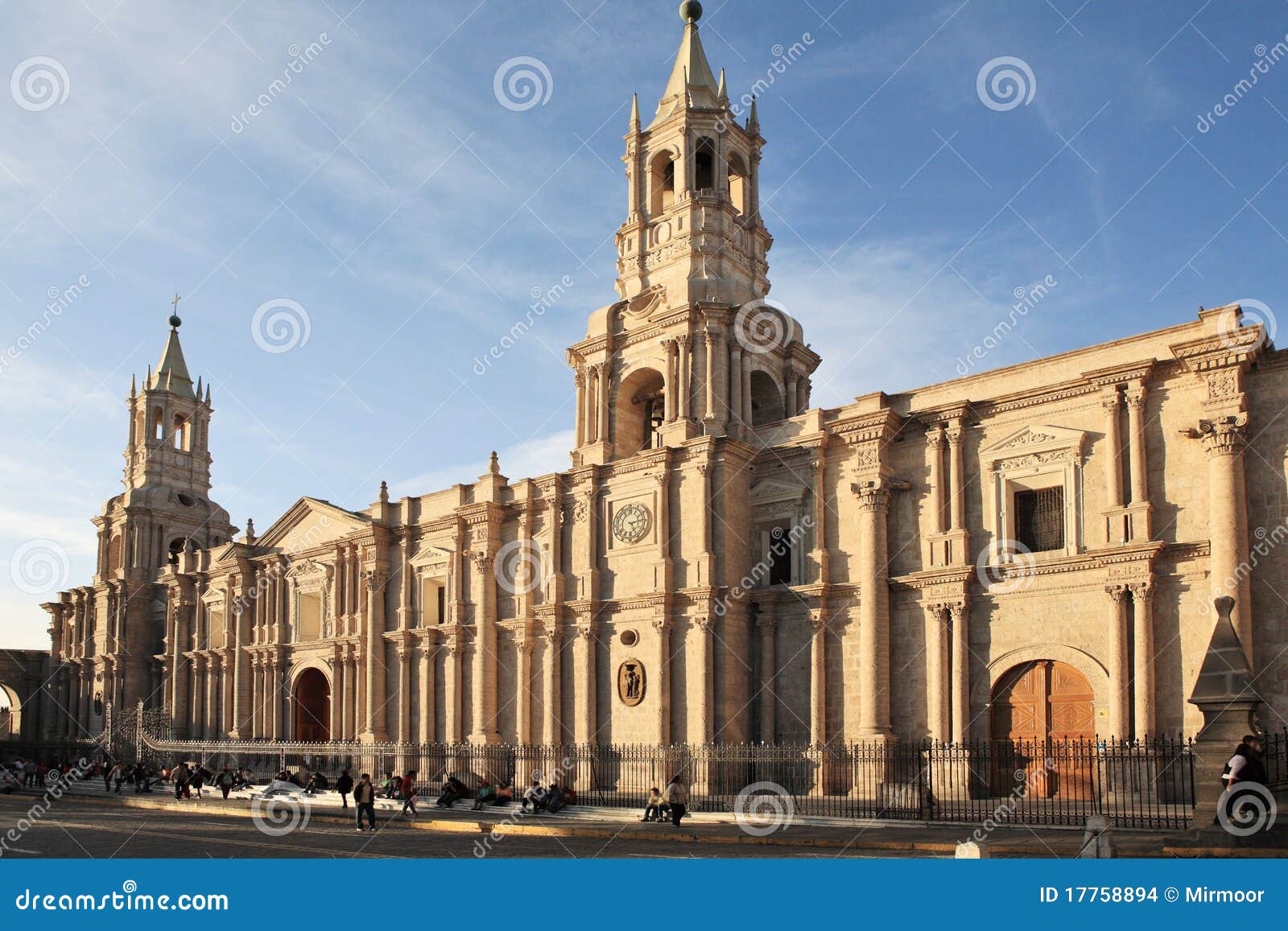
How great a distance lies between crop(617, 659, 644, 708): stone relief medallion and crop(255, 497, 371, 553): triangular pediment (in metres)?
13.4

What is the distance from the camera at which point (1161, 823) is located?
818 inches

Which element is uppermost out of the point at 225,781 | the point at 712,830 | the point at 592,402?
the point at 592,402

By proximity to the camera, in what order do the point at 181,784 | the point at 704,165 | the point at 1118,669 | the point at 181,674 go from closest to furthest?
1. the point at 1118,669
2. the point at 181,784
3. the point at 704,165
4. the point at 181,674

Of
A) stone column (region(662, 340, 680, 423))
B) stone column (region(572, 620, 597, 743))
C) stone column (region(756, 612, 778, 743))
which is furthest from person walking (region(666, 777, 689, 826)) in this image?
stone column (region(662, 340, 680, 423))

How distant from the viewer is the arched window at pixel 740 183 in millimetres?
36750

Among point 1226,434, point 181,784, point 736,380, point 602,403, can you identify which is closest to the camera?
point 1226,434

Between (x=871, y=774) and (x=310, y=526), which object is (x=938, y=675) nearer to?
(x=871, y=774)

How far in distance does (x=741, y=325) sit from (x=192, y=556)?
97.1ft

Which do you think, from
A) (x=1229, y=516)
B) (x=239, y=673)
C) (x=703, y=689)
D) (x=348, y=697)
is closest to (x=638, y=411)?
(x=703, y=689)

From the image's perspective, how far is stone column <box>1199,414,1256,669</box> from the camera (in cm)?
2302

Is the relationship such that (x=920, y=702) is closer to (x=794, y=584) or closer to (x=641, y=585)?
(x=794, y=584)

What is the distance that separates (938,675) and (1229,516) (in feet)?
23.9

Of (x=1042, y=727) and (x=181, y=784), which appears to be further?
(x=181, y=784)

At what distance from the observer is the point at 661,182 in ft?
122
